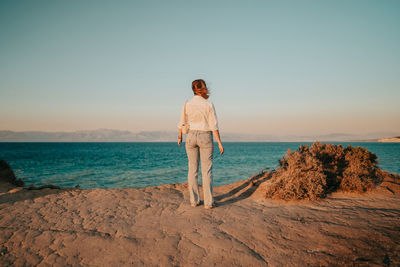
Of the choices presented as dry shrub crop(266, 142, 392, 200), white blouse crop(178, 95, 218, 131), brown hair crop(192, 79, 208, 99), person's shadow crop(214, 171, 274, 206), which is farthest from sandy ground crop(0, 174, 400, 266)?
brown hair crop(192, 79, 208, 99)

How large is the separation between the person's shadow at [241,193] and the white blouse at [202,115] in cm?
190

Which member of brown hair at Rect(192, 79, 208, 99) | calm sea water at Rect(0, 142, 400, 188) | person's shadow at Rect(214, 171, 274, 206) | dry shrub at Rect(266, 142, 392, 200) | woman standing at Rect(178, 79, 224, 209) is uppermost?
brown hair at Rect(192, 79, 208, 99)

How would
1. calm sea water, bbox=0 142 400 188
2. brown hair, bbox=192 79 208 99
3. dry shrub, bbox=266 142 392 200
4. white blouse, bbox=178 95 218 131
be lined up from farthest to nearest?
calm sea water, bbox=0 142 400 188
dry shrub, bbox=266 142 392 200
brown hair, bbox=192 79 208 99
white blouse, bbox=178 95 218 131

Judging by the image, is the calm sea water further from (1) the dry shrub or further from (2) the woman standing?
(2) the woman standing

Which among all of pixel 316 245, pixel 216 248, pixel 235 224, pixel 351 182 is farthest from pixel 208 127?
pixel 351 182

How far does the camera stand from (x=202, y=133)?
15.4 feet

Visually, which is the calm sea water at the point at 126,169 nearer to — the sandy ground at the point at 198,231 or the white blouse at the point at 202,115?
the sandy ground at the point at 198,231

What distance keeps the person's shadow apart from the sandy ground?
120 millimetres

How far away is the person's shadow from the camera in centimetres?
554

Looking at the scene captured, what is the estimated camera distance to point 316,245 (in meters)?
2.98

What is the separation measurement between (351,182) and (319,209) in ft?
6.37

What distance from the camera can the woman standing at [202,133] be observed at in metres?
4.66

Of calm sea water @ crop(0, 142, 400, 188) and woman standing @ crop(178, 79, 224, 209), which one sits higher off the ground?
woman standing @ crop(178, 79, 224, 209)

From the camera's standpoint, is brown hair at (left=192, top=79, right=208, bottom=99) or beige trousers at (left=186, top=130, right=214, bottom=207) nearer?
beige trousers at (left=186, top=130, right=214, bottom=207)
